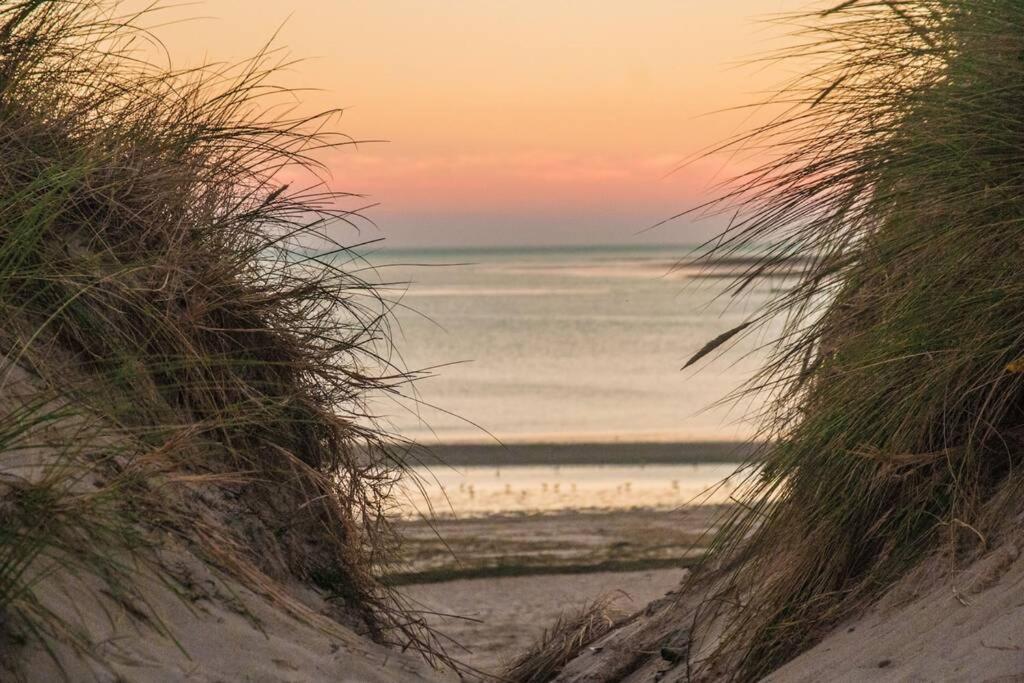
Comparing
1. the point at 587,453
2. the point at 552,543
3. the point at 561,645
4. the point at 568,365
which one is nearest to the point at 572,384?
the point at 568,365

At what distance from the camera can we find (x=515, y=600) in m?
6.48

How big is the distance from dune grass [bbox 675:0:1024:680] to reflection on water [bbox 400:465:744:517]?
541 cm

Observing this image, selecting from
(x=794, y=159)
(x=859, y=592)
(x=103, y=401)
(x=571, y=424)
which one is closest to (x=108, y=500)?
(x=103, y=401)

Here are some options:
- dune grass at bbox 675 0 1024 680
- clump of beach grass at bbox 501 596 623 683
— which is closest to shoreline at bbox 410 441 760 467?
clump of beach grass at bbox 501 596 623 683

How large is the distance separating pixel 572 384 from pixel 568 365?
13.4 feet

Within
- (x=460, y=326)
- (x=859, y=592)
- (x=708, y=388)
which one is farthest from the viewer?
(x=460, y=326)

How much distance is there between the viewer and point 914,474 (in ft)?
9.07

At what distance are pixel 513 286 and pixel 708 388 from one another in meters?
43.1

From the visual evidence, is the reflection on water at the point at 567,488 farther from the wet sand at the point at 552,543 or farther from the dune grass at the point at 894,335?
the dune grass at the point at 894,335

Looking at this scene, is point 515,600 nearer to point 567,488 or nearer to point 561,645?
point 561,645

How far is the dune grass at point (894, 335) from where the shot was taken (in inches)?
106

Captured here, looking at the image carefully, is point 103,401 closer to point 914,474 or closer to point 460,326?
point 914,474

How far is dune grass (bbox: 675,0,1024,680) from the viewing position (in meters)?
2.70

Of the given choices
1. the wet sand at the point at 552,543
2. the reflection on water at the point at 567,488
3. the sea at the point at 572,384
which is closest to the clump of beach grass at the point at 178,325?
the sea at the point at 572,384
